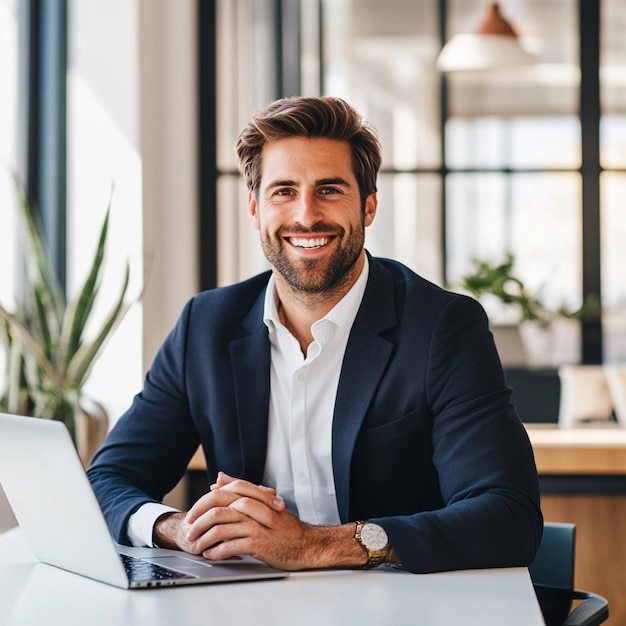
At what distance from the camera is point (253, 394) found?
2104mm

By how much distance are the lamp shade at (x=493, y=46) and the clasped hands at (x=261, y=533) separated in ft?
9.57

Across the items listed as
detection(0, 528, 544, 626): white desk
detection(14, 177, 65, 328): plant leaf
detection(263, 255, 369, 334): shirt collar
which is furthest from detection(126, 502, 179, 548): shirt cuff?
detection(14, 177, 65, 328): plant leaf

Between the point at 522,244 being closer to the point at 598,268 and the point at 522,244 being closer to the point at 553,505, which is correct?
the point at 598,268

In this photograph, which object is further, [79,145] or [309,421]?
[79,145]

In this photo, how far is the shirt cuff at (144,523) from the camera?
182 centimetres

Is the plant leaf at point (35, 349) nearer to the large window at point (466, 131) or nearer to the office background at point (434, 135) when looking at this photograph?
the office background at point (434, 135)

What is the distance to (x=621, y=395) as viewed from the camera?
13.1ft

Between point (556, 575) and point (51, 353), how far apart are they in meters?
1.98

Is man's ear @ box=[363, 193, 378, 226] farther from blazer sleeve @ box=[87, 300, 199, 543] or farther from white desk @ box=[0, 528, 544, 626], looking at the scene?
white desk @ box=[0, 528, 544, 626]

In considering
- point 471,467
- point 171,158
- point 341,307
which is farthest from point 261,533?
point 171,158

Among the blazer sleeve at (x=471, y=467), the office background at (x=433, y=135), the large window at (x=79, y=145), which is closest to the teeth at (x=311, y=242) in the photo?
the blazer sleeve at (x=471, y=467)

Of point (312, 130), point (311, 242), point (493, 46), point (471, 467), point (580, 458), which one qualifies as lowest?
point (580, 458)

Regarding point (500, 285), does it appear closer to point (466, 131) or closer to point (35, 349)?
point (466, 131)

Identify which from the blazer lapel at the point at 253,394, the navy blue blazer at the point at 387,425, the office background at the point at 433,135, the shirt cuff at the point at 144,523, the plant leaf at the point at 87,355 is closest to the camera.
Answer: the navy blue blazer at the point at 387,425
